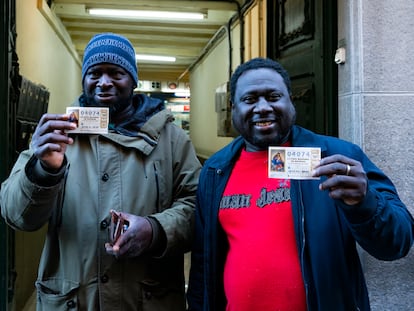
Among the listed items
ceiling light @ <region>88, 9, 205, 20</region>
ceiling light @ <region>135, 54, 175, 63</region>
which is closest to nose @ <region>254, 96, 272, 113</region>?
ceiling light @ <region>88, 9, 205, 20</region>

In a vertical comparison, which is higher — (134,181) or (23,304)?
(134,181)

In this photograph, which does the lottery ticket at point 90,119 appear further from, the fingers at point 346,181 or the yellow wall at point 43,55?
the yellow wall at point 43,55

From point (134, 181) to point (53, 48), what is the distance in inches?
212

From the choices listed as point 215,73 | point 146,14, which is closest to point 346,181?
point 146,14

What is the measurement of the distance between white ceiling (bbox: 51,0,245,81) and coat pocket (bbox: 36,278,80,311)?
5527 mm

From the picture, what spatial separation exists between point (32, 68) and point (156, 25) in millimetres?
3970

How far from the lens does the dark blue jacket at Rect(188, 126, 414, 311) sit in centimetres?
135

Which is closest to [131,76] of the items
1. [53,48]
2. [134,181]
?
[134,181]

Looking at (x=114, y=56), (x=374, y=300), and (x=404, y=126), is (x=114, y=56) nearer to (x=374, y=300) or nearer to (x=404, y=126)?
(x=404, y=126)

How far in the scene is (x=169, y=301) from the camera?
182cm

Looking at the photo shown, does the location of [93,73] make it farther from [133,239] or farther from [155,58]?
[155,58]

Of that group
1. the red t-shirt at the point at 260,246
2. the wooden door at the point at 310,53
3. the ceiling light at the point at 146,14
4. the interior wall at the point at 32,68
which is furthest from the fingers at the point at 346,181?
the ceiling light at the point at 146,14

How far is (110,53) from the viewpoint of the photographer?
1.81m

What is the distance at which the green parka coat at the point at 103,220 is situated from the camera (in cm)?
169
